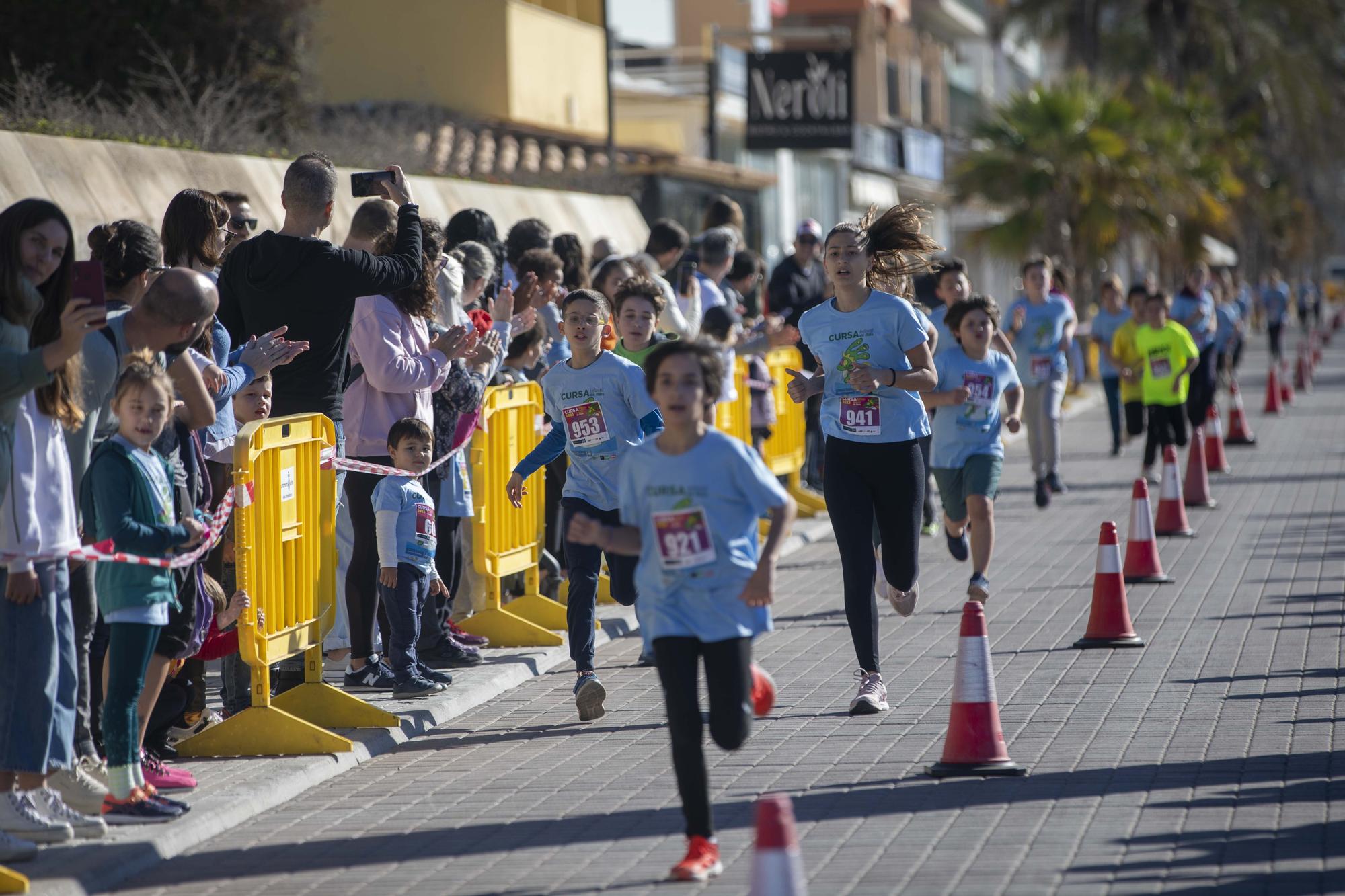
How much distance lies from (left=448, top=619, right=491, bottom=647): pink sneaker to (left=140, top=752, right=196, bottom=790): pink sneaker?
2.87 metres

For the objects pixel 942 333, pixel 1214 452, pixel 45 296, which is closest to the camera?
pixel 45 296

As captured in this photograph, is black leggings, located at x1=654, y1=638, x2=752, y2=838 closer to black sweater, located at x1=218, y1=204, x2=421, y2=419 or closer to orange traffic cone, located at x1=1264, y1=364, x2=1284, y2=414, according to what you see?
black sweater, located at x1=218, y1=204, x2=421, y2=419

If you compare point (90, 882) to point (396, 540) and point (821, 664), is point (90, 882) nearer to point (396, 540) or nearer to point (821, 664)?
point (396, 540)

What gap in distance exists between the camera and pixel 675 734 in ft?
18.6

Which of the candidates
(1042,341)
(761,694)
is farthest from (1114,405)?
(761,694)

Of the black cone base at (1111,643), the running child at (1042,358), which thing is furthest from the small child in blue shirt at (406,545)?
the running child at (1042,358)

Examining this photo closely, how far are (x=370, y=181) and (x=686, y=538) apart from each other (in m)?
3.60

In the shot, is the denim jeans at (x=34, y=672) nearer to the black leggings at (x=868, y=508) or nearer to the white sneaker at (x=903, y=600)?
the black leggings at (x=868, y=508)

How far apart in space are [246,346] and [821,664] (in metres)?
3.48

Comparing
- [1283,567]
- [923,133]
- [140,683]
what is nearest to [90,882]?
[140,683]

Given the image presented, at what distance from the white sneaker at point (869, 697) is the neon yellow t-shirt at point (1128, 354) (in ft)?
34.5

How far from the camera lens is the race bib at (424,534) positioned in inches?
337

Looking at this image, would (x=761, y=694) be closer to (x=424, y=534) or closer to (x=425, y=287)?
(x=424, y=534)

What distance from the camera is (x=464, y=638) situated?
9859mm
